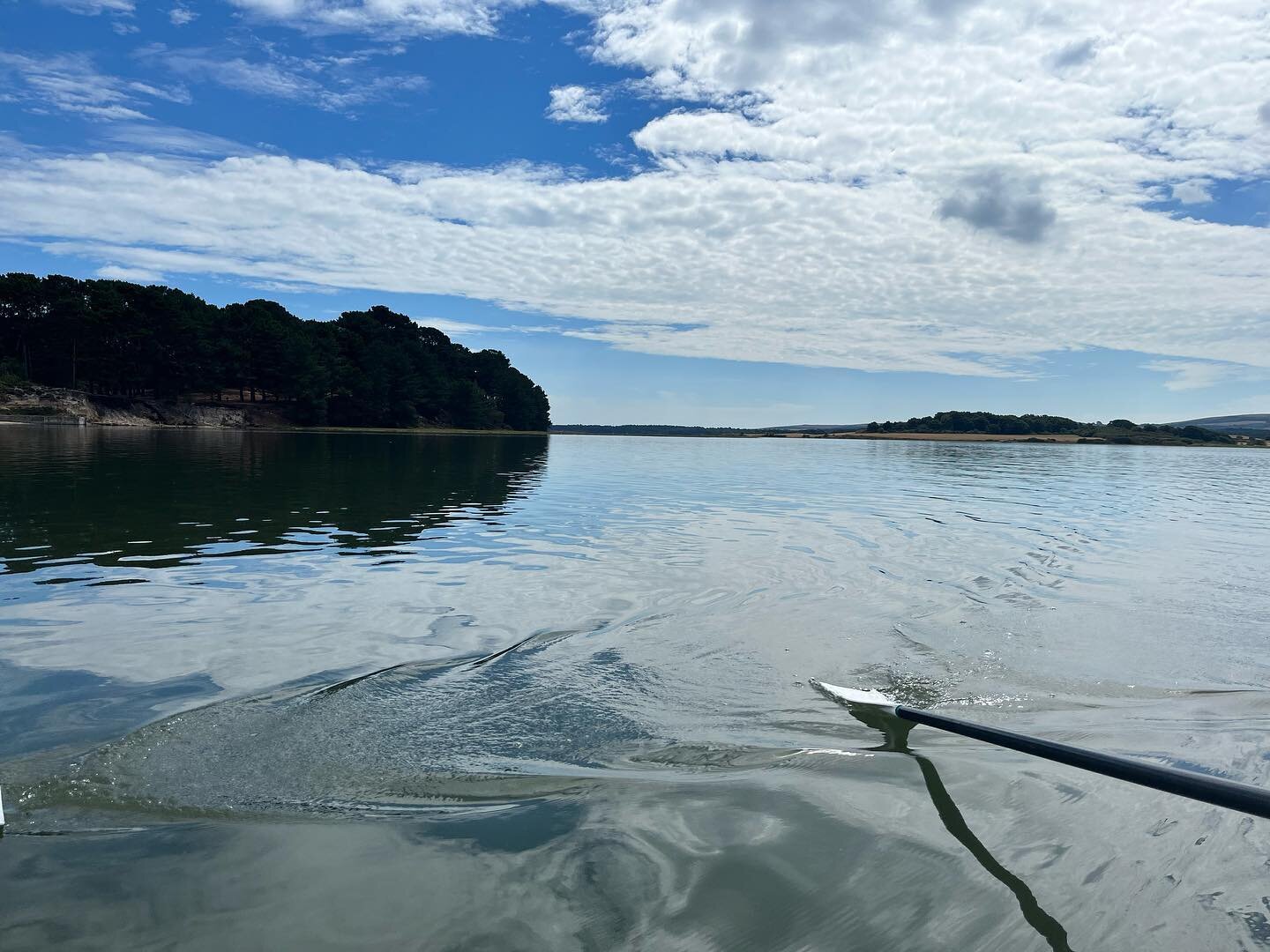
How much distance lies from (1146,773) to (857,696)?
3.13m

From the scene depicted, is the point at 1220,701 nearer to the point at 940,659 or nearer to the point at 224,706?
the point at 940,659

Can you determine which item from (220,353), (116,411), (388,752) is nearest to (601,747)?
(388,752)

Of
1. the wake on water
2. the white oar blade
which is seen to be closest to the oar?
the white oar blade

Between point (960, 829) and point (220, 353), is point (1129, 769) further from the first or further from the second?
point (220, 353)

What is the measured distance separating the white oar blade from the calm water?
20cm

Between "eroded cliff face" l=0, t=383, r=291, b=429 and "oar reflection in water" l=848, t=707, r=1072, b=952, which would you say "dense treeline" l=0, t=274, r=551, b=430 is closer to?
"eroded cliff face" l=0, t=383, r=291, b=429

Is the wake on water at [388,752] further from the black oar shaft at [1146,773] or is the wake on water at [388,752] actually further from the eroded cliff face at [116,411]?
the eroded cliff face at [116,411]

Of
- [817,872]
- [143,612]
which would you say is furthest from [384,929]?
[143,612]

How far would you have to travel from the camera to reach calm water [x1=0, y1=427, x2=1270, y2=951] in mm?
3883

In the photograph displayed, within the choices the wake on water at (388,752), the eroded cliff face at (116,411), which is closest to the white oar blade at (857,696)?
the wake on water at (388,752)

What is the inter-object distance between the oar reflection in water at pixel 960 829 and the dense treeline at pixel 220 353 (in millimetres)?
104867

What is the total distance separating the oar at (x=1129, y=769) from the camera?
3.36 meters

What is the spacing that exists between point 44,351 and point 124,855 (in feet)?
364

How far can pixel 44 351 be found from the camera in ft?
290
